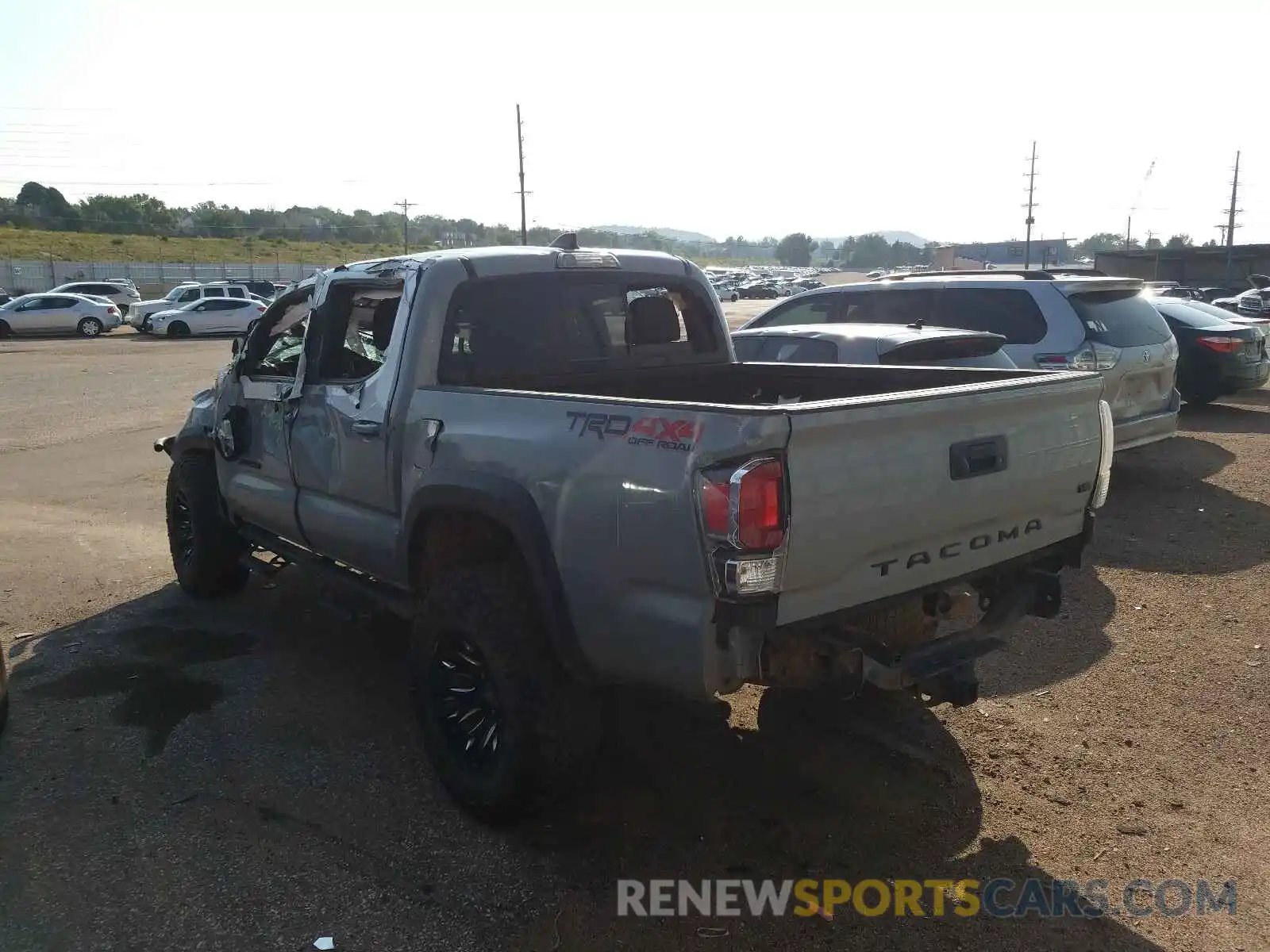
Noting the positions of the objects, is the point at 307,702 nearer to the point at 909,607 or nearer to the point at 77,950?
the point at 77,950

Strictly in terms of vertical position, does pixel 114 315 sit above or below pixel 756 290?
above

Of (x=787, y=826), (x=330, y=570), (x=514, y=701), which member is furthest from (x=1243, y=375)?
(x=514, y=701)

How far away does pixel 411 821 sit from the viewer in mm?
3754

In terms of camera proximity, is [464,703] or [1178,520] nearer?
[464,703]

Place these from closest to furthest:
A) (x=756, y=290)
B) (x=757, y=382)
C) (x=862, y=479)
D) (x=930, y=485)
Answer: (x=862, y=479)
(x=930, y=485)
(x=757, y=382)
(x=756, y=290)

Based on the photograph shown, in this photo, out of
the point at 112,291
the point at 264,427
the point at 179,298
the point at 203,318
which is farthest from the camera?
the point at 112,291

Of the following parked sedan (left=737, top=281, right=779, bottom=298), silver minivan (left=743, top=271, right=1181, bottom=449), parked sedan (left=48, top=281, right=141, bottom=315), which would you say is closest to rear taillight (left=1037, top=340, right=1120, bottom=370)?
silver minivan (left=743, top=271, right=1181, bottom=449)

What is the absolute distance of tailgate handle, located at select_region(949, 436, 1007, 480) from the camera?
10.9 feet

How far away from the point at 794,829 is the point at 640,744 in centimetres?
87

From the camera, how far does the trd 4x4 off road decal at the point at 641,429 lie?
293 cm

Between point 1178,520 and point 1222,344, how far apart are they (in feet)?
17.5

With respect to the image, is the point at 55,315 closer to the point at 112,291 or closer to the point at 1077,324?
the point at 112,291

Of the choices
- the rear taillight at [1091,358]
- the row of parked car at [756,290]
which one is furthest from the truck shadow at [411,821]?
the row of parked car at [756,290]

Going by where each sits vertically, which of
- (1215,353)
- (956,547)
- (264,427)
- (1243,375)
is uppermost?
(264,427)
